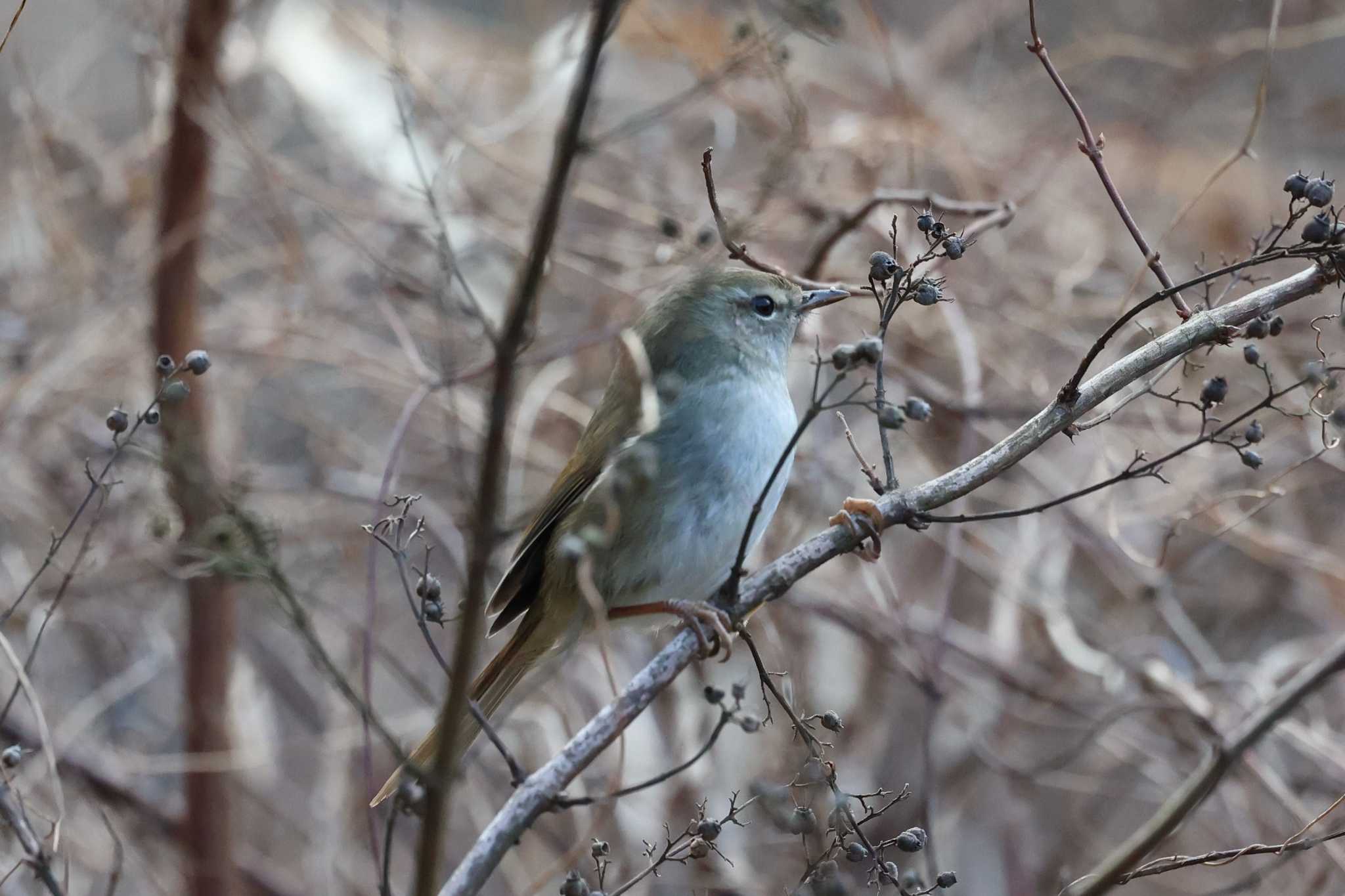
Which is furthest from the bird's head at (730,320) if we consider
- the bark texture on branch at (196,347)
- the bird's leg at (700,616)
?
the bark texture on branch at (196,347)

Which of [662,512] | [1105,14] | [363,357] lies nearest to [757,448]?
[662,512]

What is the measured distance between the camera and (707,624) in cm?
250

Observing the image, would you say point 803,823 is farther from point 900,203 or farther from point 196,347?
point 196,347

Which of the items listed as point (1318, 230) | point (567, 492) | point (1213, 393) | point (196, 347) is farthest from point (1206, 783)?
point (196, 347)

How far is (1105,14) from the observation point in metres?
6.61

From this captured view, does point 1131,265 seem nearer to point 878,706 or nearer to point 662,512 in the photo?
point 878,706

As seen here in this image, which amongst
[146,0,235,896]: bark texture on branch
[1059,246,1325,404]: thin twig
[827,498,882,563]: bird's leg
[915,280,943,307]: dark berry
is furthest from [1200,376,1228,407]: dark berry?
[146,0,235,896]: bark texture on branch

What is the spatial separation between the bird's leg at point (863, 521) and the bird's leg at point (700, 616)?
0.28 m

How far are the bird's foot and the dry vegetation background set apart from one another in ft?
2.57

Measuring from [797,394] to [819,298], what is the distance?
177 centimetres

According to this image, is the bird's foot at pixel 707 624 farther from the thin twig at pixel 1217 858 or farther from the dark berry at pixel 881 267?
the thin twig at pixel 1217 858

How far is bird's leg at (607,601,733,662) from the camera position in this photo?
7.78 feet

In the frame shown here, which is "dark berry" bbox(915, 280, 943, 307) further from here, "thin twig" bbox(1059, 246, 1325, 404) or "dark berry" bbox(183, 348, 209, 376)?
"dark berry" bbox(183, 348, 209, 376)

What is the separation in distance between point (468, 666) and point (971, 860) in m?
4.90
